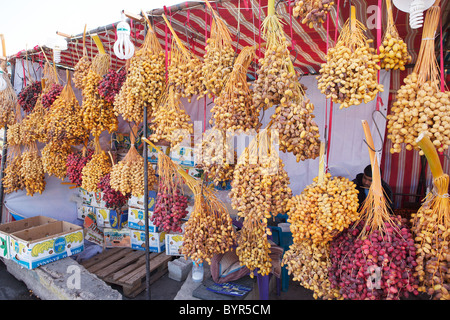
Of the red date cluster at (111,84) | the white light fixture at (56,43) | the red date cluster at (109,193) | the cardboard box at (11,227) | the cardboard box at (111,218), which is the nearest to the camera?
the red date cluster at (111,84)

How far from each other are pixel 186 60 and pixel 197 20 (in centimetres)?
63

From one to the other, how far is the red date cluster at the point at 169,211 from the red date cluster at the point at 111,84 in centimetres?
90

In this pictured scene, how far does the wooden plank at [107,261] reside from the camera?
11.1 ft

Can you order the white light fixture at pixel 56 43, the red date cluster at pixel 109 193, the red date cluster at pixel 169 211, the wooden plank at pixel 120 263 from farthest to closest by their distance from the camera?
the wooden plank at pixel 120 263 < the red date cluster at pixel 109 193 < the white light fixture at pixel 56 43 < the red date cluster at pixel 169 211

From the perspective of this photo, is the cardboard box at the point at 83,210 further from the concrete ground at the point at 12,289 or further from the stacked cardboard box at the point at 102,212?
the concrete ground at the point at 12,289

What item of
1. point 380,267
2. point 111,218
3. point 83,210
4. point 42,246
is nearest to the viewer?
point 380,267

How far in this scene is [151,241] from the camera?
12.3 feet

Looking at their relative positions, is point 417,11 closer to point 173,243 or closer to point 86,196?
point 173,243

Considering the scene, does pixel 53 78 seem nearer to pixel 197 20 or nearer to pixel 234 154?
pixel 197 20

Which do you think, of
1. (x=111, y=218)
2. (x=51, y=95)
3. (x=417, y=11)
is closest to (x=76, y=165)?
(x=51, y=95)

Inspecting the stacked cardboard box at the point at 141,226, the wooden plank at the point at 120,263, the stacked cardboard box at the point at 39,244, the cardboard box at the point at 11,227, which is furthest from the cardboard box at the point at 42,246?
the stacked cardboard box at the point at 141,226

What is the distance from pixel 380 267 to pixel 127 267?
3.09 metres
